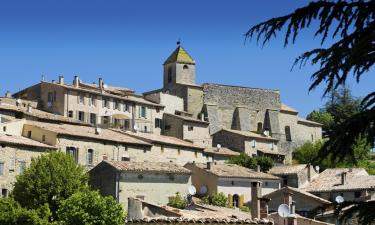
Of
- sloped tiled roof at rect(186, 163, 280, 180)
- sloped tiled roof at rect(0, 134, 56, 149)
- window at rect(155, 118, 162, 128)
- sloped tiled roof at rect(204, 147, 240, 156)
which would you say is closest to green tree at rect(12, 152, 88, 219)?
sloped tiled roof at rect(0, 134, 56, 149)

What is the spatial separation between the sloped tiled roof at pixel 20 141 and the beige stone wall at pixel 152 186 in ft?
23.8

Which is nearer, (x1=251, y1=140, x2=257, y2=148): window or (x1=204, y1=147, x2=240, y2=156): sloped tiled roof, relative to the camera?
(x1=204, y1=147, x2=240, y2=156): sloped tiled roof

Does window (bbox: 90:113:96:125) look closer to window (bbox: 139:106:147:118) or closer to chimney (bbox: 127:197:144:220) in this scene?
window (bbox: 139:106:147:118)

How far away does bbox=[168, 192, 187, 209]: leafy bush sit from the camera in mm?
51031

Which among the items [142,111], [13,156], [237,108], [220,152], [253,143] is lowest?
[13,156]

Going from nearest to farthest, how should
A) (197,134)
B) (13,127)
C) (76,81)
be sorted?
(13,127), (76,81), (197,134)

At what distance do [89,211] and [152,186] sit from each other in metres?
10.2

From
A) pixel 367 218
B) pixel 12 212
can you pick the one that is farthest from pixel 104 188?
pixel 367 218

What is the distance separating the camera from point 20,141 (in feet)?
176

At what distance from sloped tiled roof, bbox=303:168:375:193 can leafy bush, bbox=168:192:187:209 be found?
13.2 meters

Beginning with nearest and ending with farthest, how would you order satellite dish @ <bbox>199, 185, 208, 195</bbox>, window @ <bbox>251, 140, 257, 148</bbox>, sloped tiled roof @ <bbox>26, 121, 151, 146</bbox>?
sloped tiled roof @ <bbox>26, 121, 151, 146</bbox>
satellite dish @ <bbox>199, 185, 208, 195</bbox>
window @ <bbox>251, 140, 257, 148</bbox>

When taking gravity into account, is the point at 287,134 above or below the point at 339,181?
above

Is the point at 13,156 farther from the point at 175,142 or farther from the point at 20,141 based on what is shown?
the point at 175,142

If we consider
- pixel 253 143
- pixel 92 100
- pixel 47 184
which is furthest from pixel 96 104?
pixel 47 184
